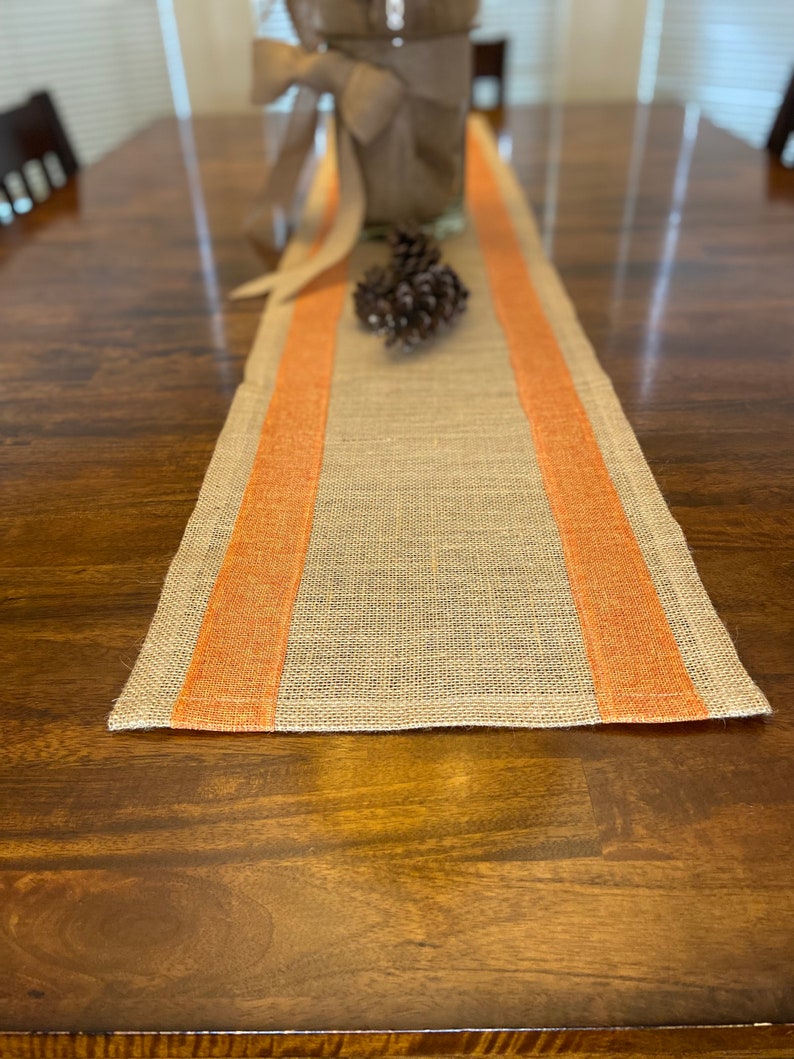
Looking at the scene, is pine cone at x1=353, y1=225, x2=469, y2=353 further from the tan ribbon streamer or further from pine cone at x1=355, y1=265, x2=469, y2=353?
the tan ribbon streamer

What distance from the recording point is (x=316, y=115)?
77 centimetres

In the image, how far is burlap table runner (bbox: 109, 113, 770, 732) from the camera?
1.13ft

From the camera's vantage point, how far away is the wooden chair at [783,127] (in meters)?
1.11

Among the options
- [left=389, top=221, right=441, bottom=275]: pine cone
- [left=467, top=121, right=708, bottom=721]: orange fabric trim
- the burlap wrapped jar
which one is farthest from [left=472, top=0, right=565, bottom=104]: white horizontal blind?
[left=467, top=121, right=708, bottom=721]: orange fabric trim

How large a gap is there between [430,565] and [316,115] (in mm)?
575

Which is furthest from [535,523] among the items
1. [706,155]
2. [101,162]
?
[101,162]

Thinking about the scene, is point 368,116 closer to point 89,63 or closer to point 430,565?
point 430,565

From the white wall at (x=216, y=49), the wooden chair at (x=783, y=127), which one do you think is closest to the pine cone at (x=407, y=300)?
the wooden chair at (x=783, y=127)

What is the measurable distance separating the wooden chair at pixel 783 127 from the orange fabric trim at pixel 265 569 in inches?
34.8

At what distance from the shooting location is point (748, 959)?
26 centimetres

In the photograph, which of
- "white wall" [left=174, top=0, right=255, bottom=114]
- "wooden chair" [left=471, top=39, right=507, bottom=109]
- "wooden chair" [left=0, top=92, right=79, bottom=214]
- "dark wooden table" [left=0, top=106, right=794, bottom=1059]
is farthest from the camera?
"white wall" [left=174, top=0, right=255, bottom=114]

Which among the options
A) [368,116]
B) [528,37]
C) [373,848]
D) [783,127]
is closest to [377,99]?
[368,116]

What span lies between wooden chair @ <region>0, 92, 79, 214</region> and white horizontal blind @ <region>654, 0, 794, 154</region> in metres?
1.72

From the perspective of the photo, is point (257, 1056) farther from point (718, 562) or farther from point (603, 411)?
point (603, 411)
